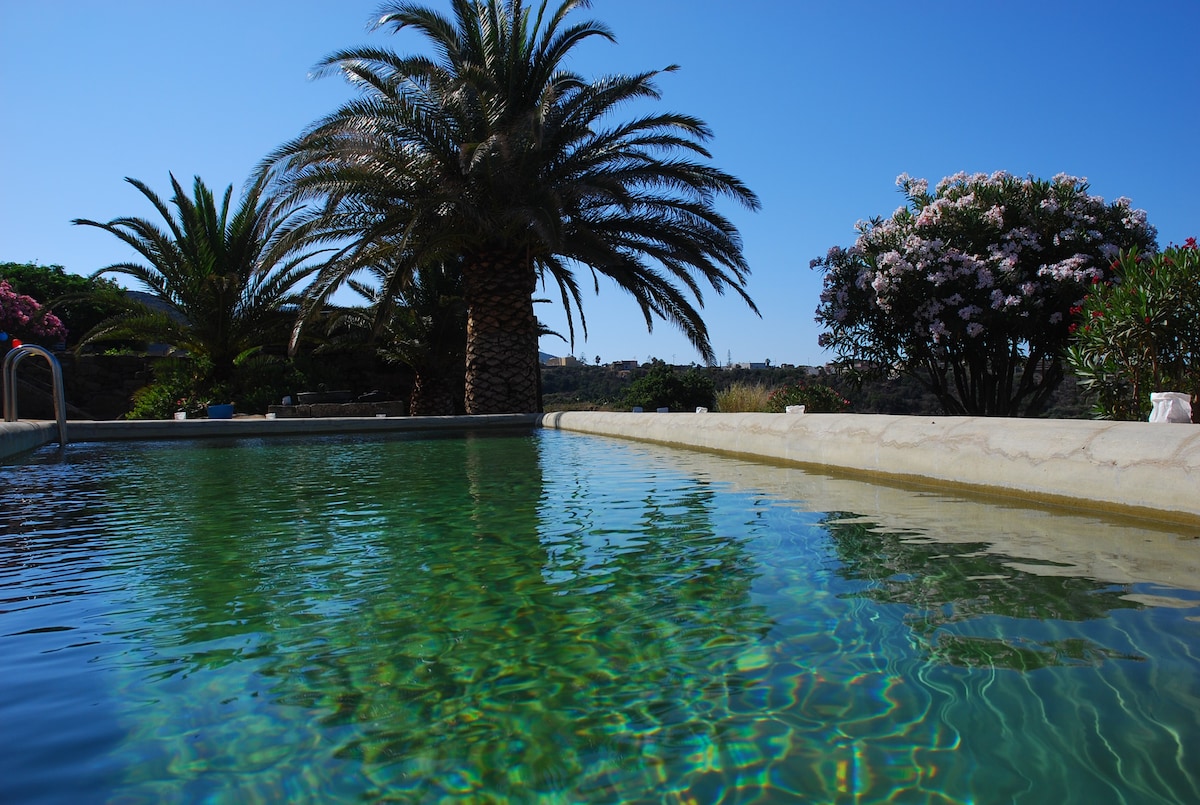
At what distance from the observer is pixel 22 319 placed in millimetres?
24406

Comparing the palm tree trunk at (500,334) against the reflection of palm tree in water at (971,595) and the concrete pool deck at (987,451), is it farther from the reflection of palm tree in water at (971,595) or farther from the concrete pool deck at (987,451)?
the reflection of palm tree in water at (971,595)

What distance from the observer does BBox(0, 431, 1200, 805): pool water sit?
5.67 ft

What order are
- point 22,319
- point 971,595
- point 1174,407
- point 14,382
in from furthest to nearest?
point 22,319, point 14,382, point 1174,407, point 971,595

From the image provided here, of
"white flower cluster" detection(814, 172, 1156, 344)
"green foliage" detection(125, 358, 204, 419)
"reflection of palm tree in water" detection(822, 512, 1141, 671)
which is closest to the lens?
"reflection of palm tree in water" detection(822, 512, 1141, 671)

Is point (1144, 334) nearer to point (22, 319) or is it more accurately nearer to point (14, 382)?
point (14, 382)

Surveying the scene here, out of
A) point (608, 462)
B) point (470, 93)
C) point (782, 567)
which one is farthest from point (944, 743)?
point (470, 93)

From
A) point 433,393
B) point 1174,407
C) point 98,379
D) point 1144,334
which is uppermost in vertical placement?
point 98,379

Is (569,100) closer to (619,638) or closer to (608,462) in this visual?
(608,462)

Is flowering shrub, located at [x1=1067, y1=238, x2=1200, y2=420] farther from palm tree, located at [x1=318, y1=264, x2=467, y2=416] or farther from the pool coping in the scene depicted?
palm tree, located at [x1=318, y1=264, x2=467, y2=416]

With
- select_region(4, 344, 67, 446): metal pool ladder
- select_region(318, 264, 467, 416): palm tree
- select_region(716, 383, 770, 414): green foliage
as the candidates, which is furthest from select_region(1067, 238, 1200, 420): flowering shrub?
select_region(318, 264, 467, 416): palm tree

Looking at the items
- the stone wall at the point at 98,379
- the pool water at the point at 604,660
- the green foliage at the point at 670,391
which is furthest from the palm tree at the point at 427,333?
the pool water at the point at 604,660

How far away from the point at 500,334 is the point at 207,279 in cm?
690

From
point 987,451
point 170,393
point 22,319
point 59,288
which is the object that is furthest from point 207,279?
point 59,288

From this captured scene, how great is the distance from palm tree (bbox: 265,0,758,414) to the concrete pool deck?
517 cm
